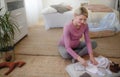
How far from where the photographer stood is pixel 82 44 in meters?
2.37

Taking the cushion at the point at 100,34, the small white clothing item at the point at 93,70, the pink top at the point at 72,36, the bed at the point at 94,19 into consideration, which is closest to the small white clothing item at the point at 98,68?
the small white clothing item at the point at 93,70

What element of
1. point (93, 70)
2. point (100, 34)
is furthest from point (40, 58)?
point (100, 34)

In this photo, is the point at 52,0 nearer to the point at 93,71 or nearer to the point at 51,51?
the point at 51,51

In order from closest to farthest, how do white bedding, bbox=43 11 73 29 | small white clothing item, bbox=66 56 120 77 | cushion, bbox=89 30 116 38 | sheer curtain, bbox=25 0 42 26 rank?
small white clothing item, bbox=66 56 120 77, cushion, bbox=89 30 116 38, white bedding, bbox=43 11 73 29, sheer curtain, bbox=25 0 42 26

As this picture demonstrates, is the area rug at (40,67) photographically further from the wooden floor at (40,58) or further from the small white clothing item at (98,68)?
the small white clothing item at (98,68)

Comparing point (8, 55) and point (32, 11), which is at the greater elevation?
point (32, 11)

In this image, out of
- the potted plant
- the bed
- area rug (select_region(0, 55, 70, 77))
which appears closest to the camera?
area rug (select_region(0, 55, 70, 77))

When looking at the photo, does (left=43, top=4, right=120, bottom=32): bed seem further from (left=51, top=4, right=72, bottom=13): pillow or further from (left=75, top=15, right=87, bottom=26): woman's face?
(left=75, top=15, right=87, bottom=26): woman's face

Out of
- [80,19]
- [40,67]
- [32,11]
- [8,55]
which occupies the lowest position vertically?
[40,67]

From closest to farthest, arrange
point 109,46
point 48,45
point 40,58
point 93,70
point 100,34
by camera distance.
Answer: point 93,70 → point 40,58 → point 109,46 → point 48,45 → point 100,34

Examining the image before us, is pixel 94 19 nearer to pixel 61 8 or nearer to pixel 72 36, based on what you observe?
pixel 61 8

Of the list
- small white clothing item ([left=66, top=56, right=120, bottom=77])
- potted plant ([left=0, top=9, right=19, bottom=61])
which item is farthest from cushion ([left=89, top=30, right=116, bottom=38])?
potted plant ([left=0, top=9, right=19, bottom=61])

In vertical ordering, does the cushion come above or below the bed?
below

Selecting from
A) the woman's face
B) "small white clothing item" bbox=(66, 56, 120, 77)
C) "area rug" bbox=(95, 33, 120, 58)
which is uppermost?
the woman's face
